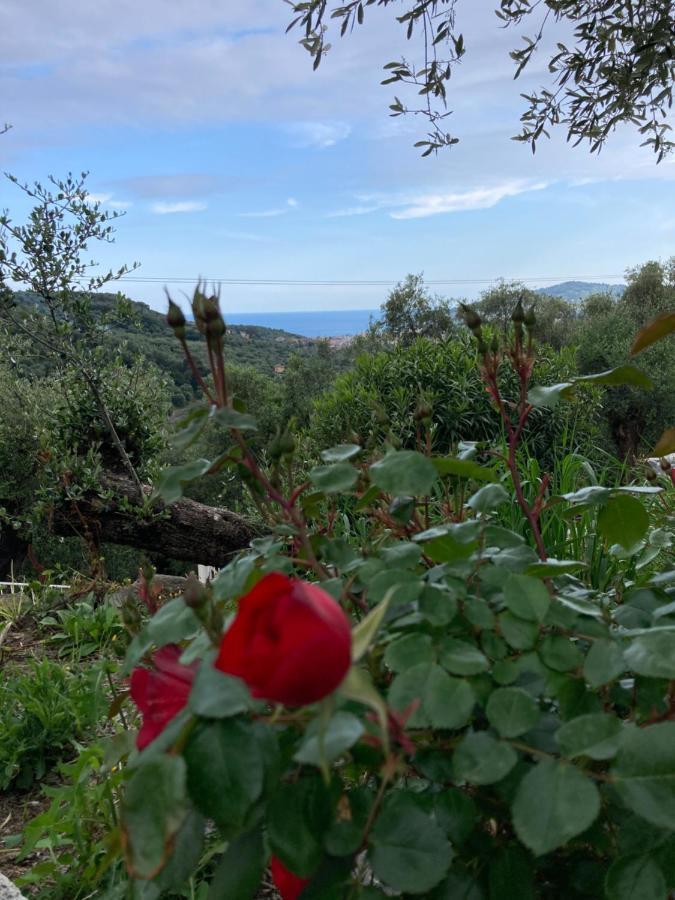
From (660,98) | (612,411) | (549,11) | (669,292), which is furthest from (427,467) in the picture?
(669,292)

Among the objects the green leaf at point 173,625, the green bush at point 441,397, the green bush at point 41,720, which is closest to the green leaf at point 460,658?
the green leaf at point 173,625

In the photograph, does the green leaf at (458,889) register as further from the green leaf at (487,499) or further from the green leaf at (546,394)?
the green leaf at (546,394)

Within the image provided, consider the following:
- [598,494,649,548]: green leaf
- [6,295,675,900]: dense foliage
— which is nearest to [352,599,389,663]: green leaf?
[6,295,675,900]: dense foliage

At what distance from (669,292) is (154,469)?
18.5m

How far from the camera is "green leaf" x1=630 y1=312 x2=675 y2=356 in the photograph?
0.93 meters

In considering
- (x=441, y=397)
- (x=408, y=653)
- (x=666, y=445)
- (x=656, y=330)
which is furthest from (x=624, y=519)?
(x=441, y=397)

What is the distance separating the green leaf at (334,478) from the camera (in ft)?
2.37

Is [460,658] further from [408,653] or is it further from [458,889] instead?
[458,889]

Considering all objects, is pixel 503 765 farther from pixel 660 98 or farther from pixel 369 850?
pixel 660 98

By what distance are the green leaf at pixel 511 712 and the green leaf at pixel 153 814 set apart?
0.24m

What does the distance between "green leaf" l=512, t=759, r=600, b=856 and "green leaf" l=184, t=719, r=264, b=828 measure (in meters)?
0.18

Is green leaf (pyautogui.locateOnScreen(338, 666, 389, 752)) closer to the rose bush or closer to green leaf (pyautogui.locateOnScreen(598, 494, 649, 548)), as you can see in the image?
the rose bush

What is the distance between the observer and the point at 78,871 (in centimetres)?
128

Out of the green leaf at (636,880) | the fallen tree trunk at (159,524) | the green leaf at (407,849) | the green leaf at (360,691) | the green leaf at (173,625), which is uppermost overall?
the green leaf at (360,691)
